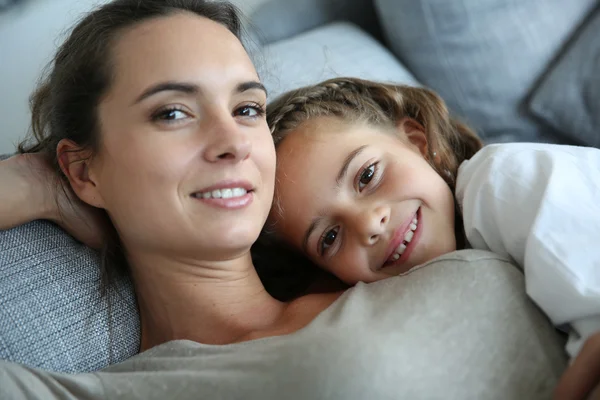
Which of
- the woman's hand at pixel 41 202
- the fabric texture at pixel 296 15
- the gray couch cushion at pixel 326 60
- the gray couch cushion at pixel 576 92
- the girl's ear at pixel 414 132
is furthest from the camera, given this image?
the fabric texture at pixel 296 15

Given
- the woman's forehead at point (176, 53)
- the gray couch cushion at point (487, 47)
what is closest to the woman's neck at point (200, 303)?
the woman's forehead at point (176, 53)

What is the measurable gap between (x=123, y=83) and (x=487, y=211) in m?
0.64

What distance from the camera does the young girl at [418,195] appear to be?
0.95m

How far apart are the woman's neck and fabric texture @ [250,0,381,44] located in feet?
3.30

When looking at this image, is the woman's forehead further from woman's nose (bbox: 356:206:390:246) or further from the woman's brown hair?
woman's nose (bbox: 356:206:390:246)

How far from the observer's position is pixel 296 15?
2047 millimetres

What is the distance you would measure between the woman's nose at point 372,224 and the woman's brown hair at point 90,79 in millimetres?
459

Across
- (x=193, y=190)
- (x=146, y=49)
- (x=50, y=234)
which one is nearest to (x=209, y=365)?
(x=193, y=190)

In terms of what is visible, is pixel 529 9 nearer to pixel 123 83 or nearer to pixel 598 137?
pixel 598 137

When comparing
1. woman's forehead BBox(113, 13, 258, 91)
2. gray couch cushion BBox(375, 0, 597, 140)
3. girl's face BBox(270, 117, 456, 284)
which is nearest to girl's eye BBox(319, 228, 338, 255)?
girl's face BBox(270, 117, 456, 284)

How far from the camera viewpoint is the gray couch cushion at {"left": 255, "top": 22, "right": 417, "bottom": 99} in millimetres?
1670

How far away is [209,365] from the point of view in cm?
95

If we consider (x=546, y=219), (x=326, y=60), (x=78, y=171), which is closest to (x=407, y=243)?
(x=546, y=219)

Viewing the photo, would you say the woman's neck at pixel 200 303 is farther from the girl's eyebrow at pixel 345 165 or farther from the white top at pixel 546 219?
the white top at pixel 546 219
